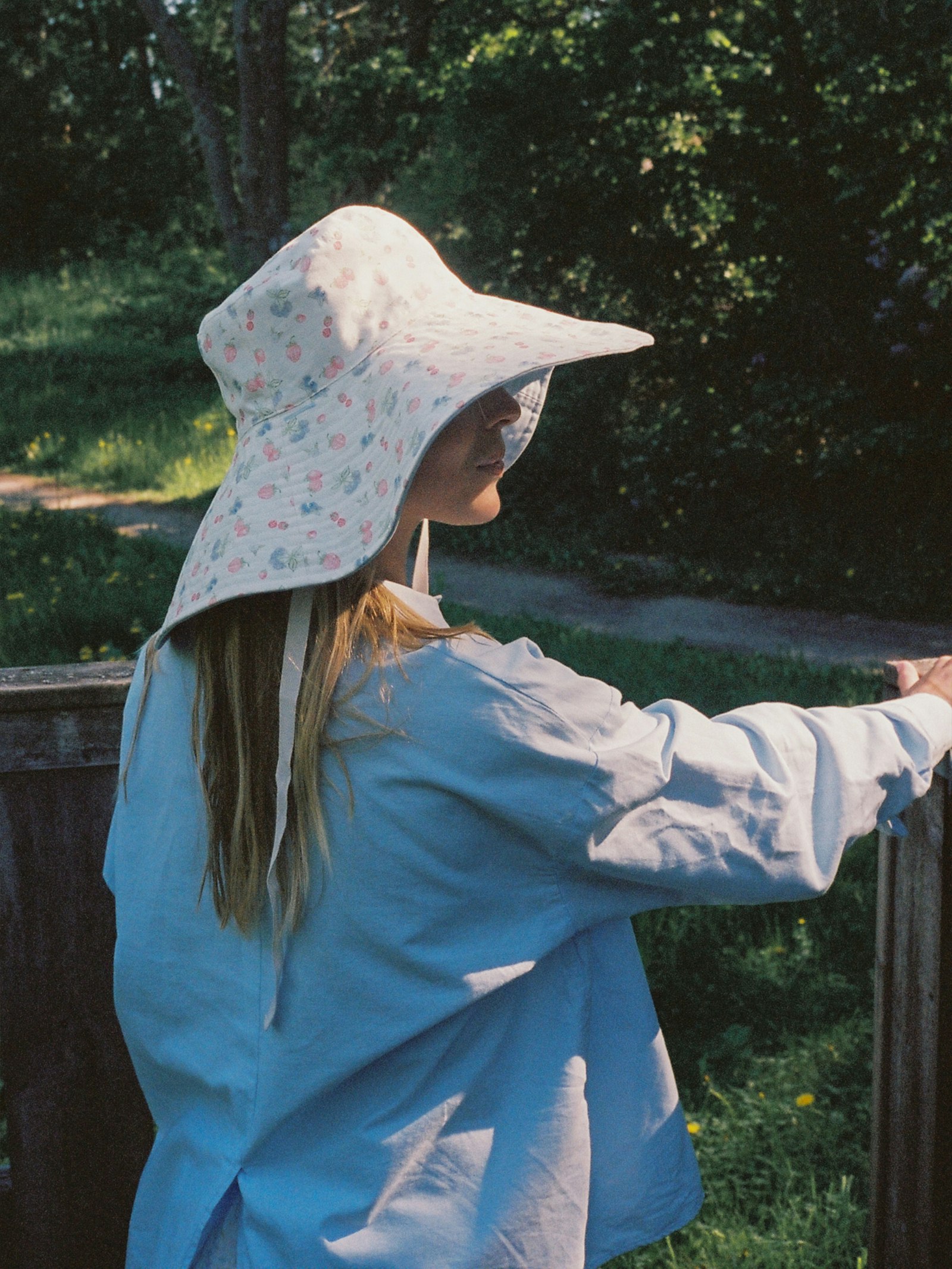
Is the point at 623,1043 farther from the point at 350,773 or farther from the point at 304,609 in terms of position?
the point at 304,609

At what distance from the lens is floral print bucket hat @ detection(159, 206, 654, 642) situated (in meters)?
1.18

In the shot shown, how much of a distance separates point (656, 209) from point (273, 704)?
30.1 feet

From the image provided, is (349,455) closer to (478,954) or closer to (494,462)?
(494,462)

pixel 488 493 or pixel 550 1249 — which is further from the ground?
pixel 488 493

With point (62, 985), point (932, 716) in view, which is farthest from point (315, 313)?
point (62, 985)

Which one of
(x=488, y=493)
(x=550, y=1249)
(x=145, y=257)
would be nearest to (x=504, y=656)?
(x=488, y=493)

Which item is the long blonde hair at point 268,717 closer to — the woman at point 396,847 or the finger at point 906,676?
the woman at point 396,847

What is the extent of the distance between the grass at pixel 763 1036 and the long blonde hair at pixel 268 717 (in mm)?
1506

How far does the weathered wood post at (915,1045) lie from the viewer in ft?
5.34

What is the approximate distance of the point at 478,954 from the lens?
3.91ft

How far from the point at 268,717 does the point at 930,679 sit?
2.51ft

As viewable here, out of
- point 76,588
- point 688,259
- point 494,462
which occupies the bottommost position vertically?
point 76,588

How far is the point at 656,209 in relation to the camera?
9.62 m

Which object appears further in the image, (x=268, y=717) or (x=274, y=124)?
(x=274, y=124)
